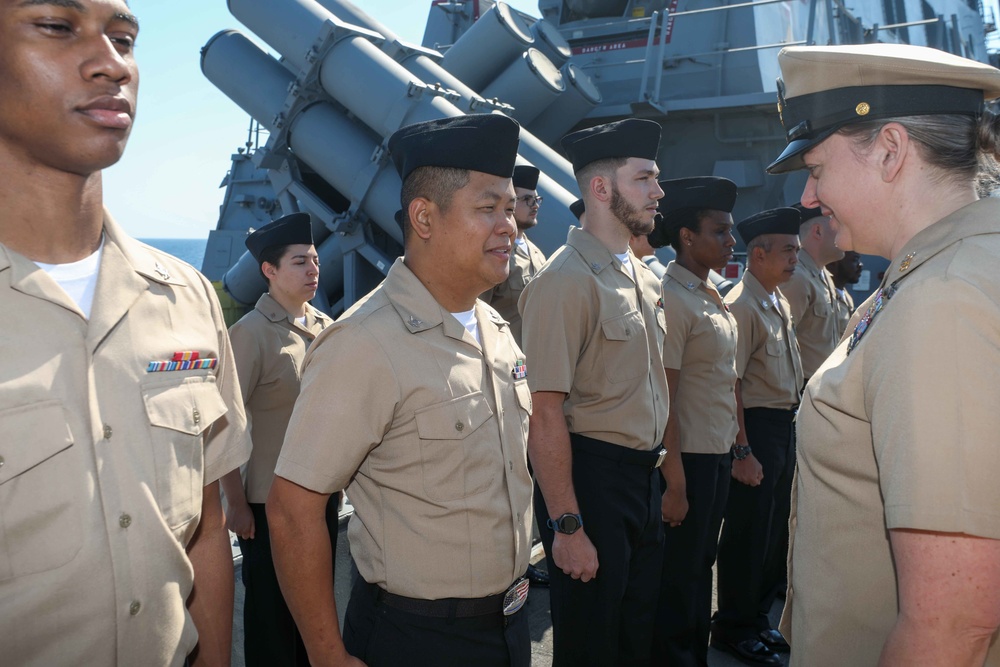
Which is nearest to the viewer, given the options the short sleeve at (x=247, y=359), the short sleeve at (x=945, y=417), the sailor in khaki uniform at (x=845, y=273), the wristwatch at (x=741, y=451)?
the short sleeve at (x=945, y=417)

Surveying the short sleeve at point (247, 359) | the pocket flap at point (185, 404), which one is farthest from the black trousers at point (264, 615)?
the pocket flap at point (185, 404)

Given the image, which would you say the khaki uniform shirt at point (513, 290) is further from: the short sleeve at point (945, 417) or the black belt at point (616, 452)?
the short sleeve at point (945, 417)

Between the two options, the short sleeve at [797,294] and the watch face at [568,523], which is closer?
the watch face at [568,523]

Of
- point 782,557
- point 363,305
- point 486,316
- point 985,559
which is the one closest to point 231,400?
point 363,305

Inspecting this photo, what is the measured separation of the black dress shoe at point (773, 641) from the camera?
144 inches

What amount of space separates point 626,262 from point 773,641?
188 centimetres

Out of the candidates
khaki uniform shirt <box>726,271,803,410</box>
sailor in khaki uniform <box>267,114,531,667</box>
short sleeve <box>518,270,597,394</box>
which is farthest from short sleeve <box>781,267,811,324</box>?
sailor in khaki uniform <box>267,114,531,667</box>

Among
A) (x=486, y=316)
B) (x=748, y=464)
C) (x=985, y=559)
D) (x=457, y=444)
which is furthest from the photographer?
(x=748, y=464)

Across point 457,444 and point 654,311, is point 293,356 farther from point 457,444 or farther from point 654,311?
point 457,444

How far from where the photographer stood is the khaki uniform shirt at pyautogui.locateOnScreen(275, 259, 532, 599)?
174 cm

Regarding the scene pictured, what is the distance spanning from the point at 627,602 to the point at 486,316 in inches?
51.8

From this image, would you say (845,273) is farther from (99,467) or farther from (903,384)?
(99,467)

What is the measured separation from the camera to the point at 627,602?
290 cm

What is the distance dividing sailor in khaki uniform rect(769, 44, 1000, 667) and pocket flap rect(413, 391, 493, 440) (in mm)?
712
